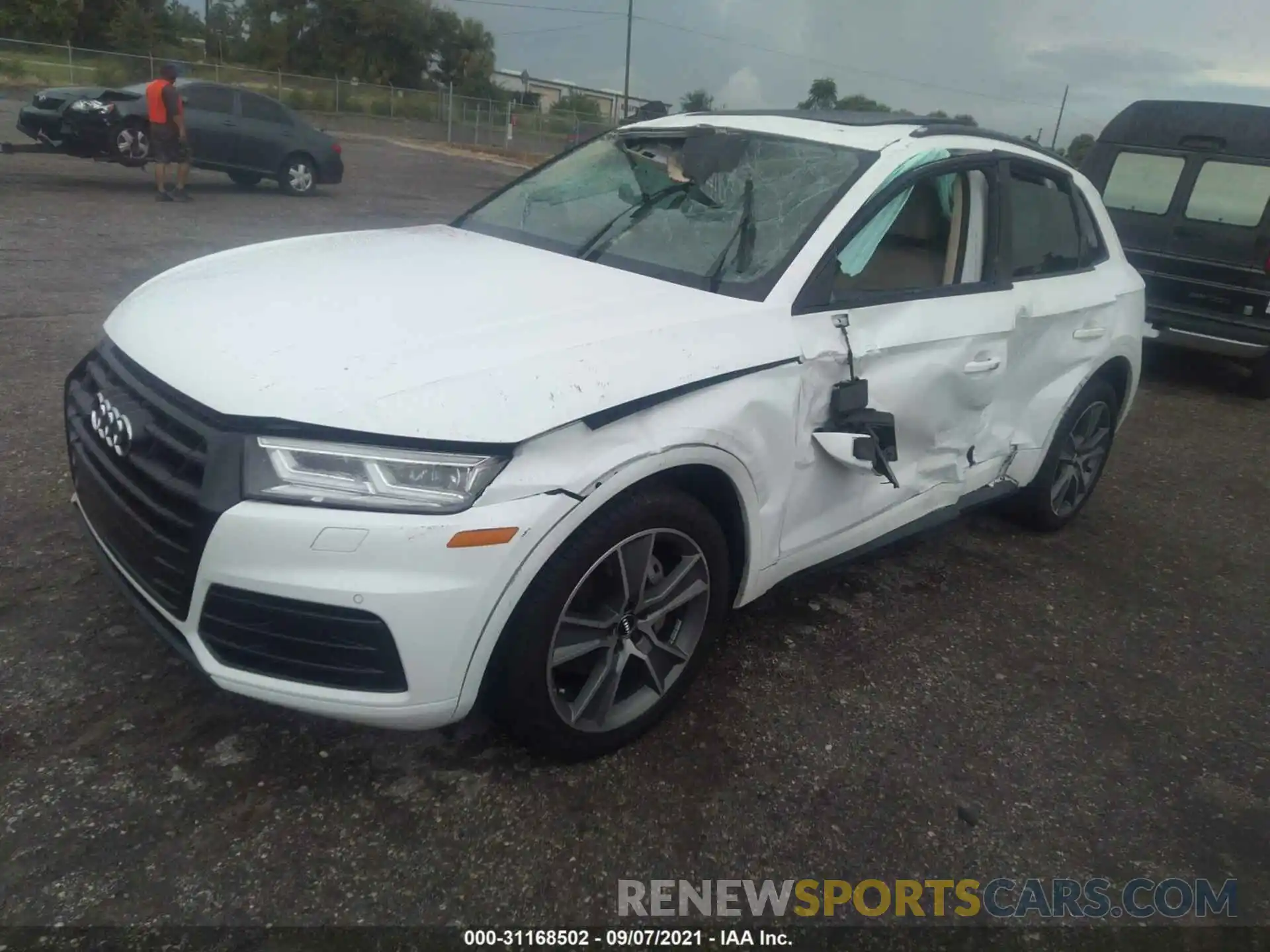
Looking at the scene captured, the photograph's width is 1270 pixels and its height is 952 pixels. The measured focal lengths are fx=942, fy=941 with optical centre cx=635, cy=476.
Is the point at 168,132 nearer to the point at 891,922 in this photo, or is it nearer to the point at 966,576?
the point at 966,576

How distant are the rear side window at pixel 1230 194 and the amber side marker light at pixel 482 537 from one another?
811 centimetres

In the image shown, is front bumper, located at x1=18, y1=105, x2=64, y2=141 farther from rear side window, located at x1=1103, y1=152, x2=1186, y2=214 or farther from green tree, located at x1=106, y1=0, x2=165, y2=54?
green tree, located at x1=106, y1=0, x2=165, y2=54

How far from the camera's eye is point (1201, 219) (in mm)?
8062

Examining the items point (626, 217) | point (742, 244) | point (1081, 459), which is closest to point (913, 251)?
point (742, 244)

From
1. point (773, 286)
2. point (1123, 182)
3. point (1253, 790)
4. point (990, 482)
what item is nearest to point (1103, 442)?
point (990, 482)

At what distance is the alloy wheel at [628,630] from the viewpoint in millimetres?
2439

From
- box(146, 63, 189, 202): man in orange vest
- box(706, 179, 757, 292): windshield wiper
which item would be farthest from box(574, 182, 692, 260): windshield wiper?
box(146, 63, 189, 202): man in orange vest

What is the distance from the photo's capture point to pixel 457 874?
2211mm

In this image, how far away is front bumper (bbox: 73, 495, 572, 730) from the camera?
2.04 m

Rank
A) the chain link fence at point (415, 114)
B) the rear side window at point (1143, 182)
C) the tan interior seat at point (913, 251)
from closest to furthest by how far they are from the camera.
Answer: the tan interior seat at point (913, 251), the rear side window at point (1143, 182), the chain link fence at point (415, 114)

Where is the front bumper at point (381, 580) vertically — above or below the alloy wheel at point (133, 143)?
below

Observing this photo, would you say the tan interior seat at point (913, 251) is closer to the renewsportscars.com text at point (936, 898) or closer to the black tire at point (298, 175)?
the renewsportscars.com text at point (936, 898)

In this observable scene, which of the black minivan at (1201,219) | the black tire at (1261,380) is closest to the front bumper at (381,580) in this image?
the black minivan at (1201,219)

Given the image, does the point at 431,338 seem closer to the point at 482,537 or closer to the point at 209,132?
the point at 482,537
